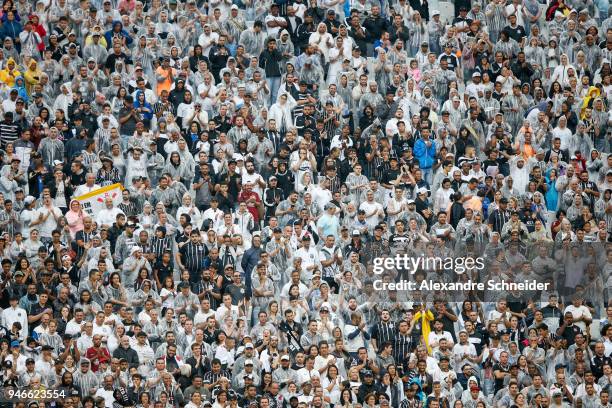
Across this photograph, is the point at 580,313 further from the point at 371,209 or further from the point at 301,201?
the point at 301,201

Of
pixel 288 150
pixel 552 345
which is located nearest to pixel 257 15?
pixel 288 150

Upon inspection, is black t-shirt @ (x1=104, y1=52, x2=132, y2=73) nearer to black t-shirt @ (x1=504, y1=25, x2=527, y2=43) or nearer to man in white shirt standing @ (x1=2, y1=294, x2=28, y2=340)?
man in white shirt standing @ (x1=2, y1=294, x2=28, y2=340)

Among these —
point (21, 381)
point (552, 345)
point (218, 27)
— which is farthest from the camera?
point (218, 27)

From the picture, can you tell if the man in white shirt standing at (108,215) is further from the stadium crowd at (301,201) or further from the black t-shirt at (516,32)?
the black t-shirt at (516,32)

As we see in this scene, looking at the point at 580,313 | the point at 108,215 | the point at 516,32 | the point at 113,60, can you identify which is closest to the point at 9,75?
the point at 113,60

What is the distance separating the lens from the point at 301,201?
34.5 m

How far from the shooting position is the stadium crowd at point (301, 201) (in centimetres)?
3156

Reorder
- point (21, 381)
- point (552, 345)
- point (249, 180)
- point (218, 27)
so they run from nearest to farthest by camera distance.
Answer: point (21, 381)
point (552, 345)
point (249, 180)
point (218, 27)

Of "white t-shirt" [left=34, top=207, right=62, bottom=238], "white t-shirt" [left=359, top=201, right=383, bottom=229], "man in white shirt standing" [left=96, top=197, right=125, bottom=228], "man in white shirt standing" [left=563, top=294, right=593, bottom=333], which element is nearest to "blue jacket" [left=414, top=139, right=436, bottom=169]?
"white t-shirt" [left=359, top=201, right=383, bottom=229]

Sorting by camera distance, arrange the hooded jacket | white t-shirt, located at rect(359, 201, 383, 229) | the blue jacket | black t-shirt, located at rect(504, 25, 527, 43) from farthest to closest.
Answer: black t-shirt, located at rect(504, 25, 527, 43), the hooded jacket, the blue jacket, white t-shirt, located at rect(359, 201, 383, 229)

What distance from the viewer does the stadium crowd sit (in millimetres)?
31562

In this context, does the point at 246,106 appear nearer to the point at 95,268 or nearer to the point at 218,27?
the point at 218,27

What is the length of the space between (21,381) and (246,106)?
8350 mm

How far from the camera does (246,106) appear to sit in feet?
120
